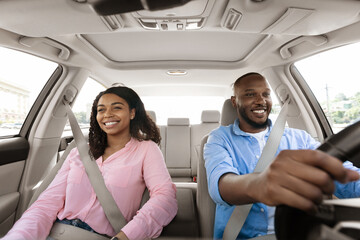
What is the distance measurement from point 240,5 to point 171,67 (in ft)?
4.60

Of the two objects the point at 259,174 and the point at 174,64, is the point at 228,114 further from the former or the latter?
the point at 259,174

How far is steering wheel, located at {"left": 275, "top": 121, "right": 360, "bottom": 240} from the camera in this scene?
46cm

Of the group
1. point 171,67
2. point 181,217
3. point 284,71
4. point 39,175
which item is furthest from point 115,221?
point 284,71

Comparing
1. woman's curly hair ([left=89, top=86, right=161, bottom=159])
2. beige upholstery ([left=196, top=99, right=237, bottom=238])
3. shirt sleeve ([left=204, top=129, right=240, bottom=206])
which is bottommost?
beige upholstery ([left=196, top=99, right=237, bottom=238])

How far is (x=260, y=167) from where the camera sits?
1427 mm

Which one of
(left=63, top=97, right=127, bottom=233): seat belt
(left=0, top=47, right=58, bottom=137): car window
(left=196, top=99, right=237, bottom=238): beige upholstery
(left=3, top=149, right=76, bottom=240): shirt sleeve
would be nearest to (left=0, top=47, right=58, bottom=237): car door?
(left=0, top=47, right=58, bottom=137): car window

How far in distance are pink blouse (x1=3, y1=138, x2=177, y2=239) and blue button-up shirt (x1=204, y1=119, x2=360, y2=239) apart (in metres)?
0.31

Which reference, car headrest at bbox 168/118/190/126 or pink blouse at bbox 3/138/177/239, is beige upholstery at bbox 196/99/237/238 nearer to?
pink blouse at bbox 3/138/177/239

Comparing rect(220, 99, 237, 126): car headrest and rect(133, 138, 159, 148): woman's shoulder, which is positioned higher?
rect(220, 99, 237, 126): car headrest

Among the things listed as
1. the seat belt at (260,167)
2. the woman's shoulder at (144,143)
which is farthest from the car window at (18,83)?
the seat belt at (260,167)

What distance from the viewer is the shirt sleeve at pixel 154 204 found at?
49.7 inches

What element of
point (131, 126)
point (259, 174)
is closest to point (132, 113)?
point (131, 126)

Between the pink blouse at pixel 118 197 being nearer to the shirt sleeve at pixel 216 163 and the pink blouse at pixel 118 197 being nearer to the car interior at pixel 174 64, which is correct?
the car interior at pixel 174 64

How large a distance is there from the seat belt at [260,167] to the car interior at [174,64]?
22 centimetres
